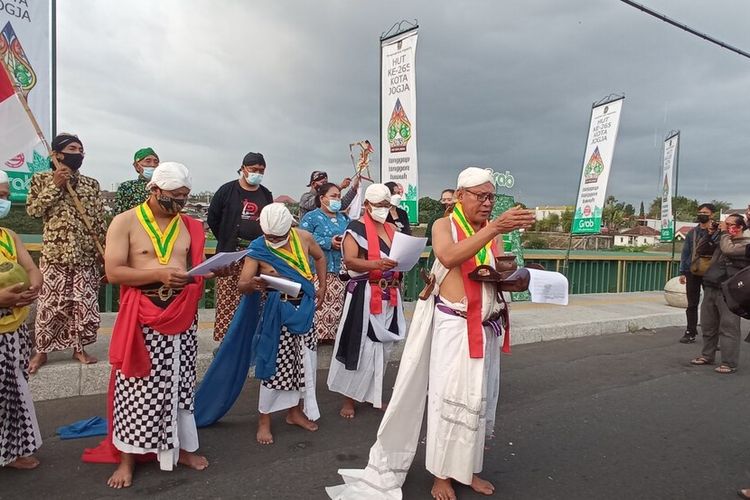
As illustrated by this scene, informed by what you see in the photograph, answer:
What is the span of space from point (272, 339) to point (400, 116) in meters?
4.79

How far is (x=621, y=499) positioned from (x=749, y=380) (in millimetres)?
4027

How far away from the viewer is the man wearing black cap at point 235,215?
5.43 metres

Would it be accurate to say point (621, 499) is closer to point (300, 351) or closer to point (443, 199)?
point (300, 351)

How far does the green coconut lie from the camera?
3.13 meters

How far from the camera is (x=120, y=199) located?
518cm

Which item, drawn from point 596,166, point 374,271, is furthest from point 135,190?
point 596,166

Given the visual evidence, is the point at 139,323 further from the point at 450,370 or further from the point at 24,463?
the point at 450,370

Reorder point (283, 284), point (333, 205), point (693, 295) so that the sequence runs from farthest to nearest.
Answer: point (693, 295)
point (333, 205)
point (283, 284)

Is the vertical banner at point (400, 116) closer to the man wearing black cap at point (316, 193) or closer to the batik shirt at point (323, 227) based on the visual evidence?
the man wearing black cap at point (316, 193)

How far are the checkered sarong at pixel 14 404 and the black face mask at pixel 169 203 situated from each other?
1223 mm

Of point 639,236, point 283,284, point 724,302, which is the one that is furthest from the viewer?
point 639,236

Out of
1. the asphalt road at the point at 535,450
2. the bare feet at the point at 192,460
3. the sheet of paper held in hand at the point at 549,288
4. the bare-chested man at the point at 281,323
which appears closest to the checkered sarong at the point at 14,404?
the asphalt road at the point at 535,450

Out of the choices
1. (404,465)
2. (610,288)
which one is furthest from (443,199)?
(610,288)

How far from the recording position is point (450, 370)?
3.14 meters
